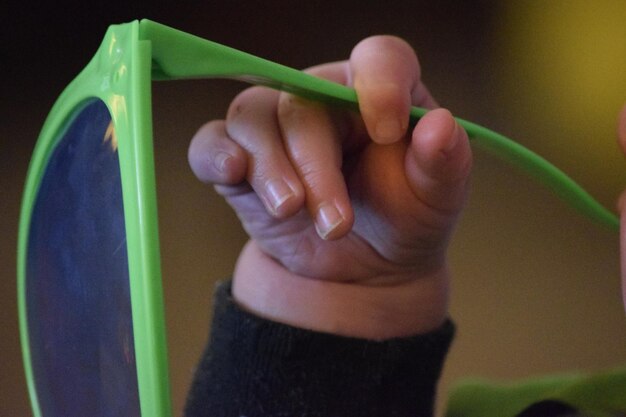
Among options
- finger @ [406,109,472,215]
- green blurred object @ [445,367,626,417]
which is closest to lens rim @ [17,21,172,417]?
finger @ [406,109,472,215]

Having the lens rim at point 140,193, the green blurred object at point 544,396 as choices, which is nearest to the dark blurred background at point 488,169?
the green blurred object at point 544,396

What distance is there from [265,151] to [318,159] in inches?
0.9

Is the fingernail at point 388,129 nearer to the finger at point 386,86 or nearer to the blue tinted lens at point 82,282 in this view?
the finger at point 386,86

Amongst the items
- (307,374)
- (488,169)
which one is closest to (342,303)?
(307,374)

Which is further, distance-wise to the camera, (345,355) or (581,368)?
(581,368)

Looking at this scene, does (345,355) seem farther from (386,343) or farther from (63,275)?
(63,275)

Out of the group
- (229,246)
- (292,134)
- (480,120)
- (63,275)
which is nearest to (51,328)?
(63,275)

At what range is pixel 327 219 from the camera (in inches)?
10.6

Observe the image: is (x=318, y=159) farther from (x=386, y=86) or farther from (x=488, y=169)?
(x=488, y=169)

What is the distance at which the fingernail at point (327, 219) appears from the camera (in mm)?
267

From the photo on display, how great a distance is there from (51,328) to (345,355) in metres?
0.14

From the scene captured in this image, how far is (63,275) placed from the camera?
292mm

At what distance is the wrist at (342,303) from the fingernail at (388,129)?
0.12m

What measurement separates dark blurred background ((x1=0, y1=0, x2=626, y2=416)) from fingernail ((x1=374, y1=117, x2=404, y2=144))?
29cm
